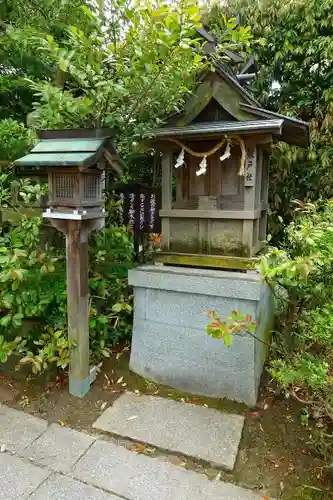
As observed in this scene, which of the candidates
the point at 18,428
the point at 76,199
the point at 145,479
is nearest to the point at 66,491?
the point at 145,479

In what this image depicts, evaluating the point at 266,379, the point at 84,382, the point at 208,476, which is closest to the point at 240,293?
the point at 266,379

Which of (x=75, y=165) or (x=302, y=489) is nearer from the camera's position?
(x=302, y=489)

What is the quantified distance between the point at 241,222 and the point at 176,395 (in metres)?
1.82

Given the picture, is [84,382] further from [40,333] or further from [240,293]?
[240,293]

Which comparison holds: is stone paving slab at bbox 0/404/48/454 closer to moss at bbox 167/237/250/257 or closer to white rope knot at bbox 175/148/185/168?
moss at bbox 167/237/250/257

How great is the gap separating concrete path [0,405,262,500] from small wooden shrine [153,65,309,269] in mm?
1805

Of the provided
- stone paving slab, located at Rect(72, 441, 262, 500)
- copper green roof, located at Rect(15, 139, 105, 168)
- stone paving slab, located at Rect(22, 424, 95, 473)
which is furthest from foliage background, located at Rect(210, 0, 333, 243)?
stone paving slab, located at Rect(22, 424, 95, 473)

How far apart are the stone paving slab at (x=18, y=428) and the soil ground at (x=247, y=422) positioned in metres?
0.08

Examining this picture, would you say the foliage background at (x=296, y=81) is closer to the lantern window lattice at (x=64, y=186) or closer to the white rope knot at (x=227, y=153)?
the white rope knot at (x=227, y=153)

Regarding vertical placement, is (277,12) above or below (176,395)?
above

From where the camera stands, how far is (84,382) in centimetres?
314

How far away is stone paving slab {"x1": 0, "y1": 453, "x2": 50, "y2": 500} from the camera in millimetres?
2158

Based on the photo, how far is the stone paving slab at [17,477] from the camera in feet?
7.08

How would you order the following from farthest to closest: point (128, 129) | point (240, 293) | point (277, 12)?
point (277, 12), point (128, 129), point (240, 293)
